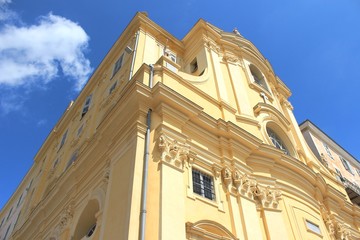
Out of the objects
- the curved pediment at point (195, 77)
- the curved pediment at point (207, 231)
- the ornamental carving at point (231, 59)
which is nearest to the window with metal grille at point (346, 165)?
the ornamental carving at point (231, 59)

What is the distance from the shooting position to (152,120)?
12.1 meters

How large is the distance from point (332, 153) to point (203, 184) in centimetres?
2117

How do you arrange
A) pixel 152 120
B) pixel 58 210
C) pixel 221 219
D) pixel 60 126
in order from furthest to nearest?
pixel 60 126
pixel 58 210
pixel 152 120
pixel 221 219

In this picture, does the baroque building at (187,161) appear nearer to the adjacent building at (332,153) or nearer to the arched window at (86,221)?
the arched window at (86,221)

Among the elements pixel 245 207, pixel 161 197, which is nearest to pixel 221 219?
pixel 245 207

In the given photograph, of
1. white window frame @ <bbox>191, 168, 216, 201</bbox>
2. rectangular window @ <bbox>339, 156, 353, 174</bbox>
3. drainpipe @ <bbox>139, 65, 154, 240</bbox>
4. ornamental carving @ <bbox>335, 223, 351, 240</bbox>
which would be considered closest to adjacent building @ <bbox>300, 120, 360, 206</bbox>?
rectangular window @ <bbox>339, 156, 353, 174</bbox>

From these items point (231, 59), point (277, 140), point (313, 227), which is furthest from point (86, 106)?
point (313, 227)

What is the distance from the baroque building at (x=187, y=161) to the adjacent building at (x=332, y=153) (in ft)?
22.5

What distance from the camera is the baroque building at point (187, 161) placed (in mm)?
10422

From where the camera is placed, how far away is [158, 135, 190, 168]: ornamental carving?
11.1 metres

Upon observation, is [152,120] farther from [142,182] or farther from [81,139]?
[81,139]

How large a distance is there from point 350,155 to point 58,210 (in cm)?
2707

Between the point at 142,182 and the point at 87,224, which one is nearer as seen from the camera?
the point at 142,182

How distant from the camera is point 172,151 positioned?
11281 millimetres
